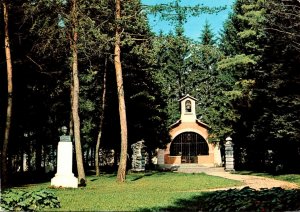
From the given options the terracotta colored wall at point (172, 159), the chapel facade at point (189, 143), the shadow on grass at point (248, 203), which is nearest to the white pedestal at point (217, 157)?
the chapel facade at point (189, 143)

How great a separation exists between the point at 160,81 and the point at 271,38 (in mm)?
12518

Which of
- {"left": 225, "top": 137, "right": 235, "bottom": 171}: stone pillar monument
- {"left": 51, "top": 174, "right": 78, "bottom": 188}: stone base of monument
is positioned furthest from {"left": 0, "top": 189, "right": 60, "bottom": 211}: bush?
{"left": 225, "top": 137, "right": 235, "bottom": 171}: stone pillar monument

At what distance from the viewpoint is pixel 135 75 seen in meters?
31.3

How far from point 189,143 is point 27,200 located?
36.1 m

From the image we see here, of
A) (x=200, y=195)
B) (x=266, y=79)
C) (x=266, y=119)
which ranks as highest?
(x=266, y=79)

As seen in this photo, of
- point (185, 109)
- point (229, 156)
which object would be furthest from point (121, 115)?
point (185, 109)

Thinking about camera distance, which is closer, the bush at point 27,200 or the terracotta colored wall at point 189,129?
the bush at point 27,200

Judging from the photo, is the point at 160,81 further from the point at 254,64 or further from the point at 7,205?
the point at 7,205

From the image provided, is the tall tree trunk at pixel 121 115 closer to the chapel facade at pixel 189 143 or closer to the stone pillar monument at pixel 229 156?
the stone pillar monument at pixel 229 156

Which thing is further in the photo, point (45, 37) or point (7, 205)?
point (45, 37)

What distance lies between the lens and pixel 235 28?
127 ft

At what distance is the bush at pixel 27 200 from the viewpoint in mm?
9500

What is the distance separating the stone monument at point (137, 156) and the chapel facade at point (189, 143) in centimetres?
1107

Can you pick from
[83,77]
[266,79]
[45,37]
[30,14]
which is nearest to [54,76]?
[83,77]
